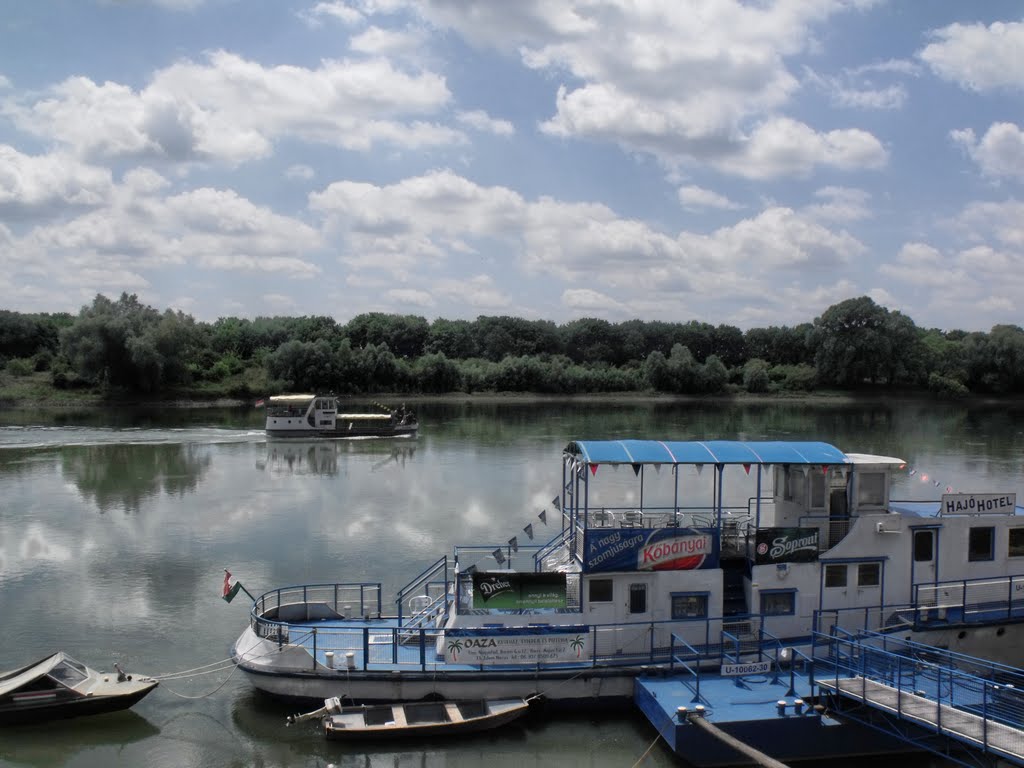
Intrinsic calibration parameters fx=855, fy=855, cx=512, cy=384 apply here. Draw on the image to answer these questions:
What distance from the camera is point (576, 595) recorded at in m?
18.2

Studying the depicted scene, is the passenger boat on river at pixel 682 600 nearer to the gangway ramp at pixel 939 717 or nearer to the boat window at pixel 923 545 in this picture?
the boat window at pixel 923 545

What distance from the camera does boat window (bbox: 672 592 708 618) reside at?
18094mm

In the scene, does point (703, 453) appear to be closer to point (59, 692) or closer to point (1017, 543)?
point (1017, 543)

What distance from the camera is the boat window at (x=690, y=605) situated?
1809 cm

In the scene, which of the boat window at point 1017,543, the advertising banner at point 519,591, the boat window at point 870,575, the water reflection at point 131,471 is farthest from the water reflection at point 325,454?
the boat window at point 1017,543

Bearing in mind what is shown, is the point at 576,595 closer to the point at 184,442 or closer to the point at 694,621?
the point at 694,621

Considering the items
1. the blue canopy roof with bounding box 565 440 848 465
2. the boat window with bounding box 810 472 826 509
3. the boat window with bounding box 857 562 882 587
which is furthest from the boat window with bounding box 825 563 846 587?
the blue canopy roof with bounding box 565 440 848 465

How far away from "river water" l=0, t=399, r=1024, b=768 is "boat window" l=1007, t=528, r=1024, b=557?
306 cm

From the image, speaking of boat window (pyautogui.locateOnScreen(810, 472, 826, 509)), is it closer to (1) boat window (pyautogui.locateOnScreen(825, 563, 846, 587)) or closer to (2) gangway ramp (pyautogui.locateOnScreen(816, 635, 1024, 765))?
(1) boat window (pyautogui.locateOnScreen(825, 563, 846, 587))

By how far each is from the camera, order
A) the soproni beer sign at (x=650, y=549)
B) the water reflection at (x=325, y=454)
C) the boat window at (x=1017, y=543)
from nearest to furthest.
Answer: the soproni beer sign at (x=650, y=549)
the boat window at (x=1017, y=543)
the water reflection at (x=325, y=454)

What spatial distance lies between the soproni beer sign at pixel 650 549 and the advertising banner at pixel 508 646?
152 centimetres

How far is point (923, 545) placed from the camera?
1905cm

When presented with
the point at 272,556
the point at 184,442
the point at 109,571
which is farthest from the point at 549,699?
the point at 184,442

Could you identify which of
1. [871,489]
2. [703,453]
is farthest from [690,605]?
[871,489]
